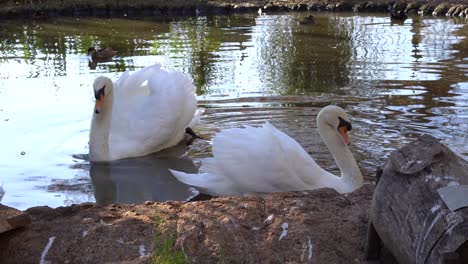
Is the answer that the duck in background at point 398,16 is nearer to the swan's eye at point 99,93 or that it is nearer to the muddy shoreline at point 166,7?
the muddy shoreline at point 166,7

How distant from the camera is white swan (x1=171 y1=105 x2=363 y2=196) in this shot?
584 cm

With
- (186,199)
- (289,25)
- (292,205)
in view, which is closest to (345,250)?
(292,205)

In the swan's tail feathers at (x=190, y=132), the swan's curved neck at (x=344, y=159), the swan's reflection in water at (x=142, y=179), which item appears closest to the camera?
the swan's curved neck at (x=344, y=159)

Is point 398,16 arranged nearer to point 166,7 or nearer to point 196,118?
point 166,7

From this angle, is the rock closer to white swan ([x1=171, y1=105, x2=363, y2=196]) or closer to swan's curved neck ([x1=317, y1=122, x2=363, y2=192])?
white swan ([x1=171, y1=105, x2=363, y2=196])

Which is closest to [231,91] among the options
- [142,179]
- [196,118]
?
[196,118]

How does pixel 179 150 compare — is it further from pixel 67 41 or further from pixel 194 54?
pixel 67 41

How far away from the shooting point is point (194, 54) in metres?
16.2

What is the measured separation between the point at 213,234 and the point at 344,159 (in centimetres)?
240

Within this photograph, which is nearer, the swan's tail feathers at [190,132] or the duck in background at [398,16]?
the swan's tail feathers at [190,132]

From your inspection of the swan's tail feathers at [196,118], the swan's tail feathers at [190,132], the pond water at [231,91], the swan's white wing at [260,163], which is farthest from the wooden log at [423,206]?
the swan's tail feathers at [196,118]

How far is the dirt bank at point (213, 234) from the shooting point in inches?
164

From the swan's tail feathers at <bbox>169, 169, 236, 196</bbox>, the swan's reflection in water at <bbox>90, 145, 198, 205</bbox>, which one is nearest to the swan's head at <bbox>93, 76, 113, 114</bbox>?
the swan's reflection in water at <bbox>90, 145, 198, 205</bbox>

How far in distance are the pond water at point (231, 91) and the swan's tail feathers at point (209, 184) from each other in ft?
1.22
